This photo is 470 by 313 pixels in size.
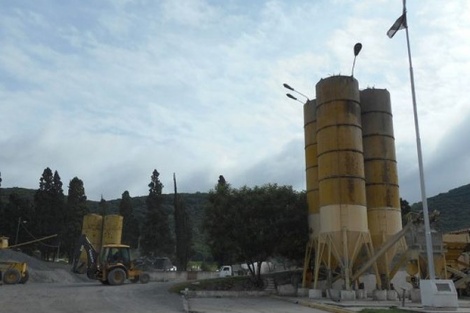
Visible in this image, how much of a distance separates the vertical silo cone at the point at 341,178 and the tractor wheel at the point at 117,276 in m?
14.6

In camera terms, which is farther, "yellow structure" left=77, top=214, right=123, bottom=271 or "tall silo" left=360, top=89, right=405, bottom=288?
"yellow structure" left=77, top=214, right=123, bottom=271

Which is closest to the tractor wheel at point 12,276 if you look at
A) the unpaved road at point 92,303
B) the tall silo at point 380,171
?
the unpaved road at point 92,303

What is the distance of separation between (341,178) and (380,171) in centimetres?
405

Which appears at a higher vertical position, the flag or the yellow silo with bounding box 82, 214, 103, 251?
the flag

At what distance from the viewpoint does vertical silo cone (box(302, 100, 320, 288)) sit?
34.2 meters

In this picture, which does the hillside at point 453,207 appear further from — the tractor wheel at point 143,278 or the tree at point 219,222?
the tree at point 219,222

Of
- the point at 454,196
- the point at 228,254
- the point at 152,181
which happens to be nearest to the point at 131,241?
the point at 152,181

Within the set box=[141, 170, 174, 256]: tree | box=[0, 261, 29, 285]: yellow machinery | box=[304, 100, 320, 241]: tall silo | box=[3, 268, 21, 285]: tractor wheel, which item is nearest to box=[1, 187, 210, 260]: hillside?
box=[141, 170, 174, 256]: tree

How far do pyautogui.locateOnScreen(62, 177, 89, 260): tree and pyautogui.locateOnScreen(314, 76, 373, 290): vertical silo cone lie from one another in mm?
51049

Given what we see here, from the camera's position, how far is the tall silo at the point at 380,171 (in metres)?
33.0

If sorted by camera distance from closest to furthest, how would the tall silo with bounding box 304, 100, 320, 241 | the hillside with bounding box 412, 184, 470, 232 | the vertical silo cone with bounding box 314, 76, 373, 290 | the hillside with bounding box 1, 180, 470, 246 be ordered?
the vertical silo cone with bounding box 314, 76, 373, 290
the tall silo with bounding box 304, 100, 320, 241
the hillside with bounding box 412, 184, 470, 232
the hillside with bounding box 1, 180, 470, 246

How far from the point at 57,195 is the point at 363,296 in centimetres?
5695

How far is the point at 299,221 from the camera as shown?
34.8 metres

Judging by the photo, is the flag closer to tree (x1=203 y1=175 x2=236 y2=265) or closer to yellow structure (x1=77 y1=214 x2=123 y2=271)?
tree (x1=203 y1=175 x2=236 y2=265)
